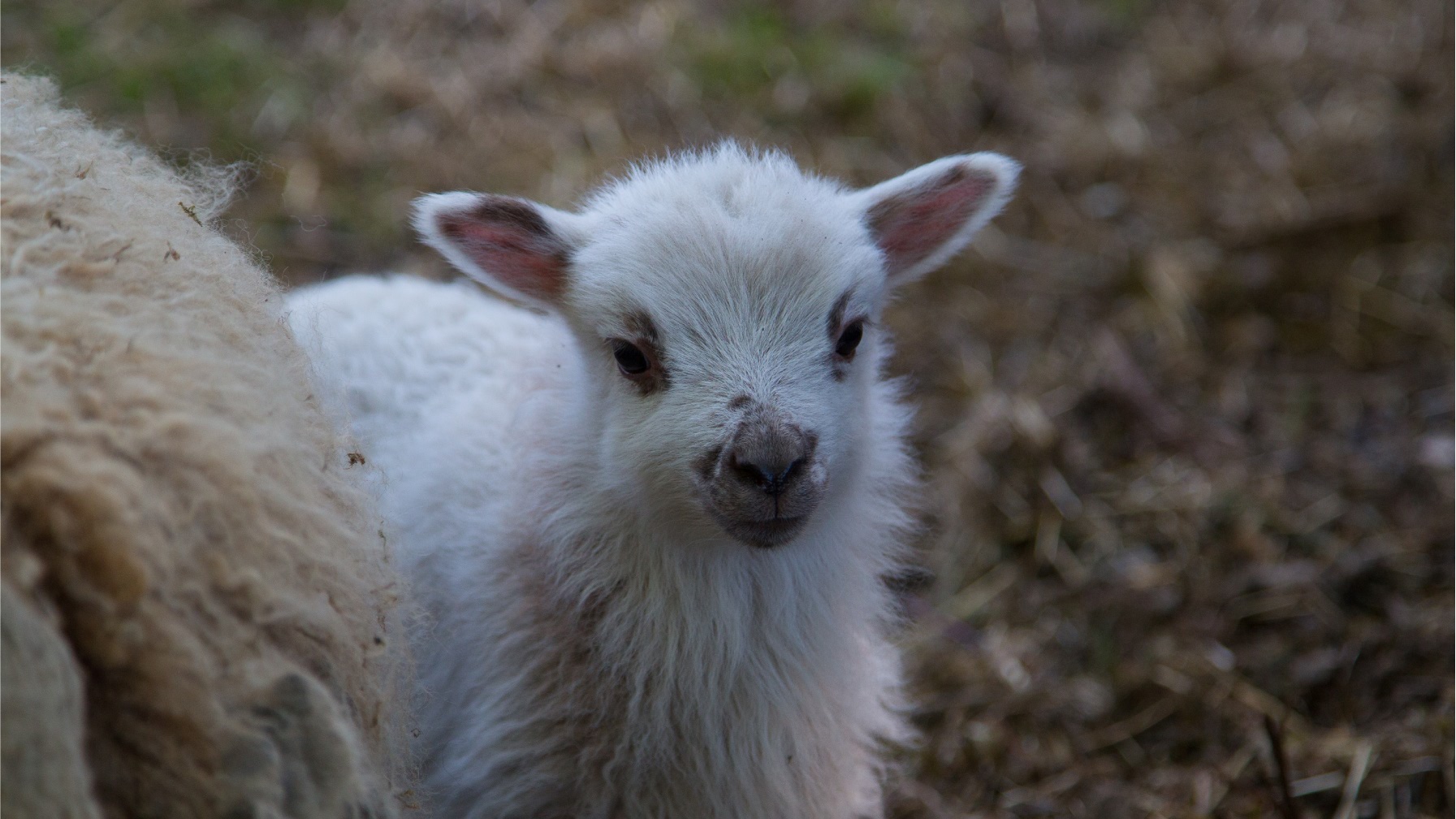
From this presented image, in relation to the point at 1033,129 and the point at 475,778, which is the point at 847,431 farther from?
the point at 1033,129

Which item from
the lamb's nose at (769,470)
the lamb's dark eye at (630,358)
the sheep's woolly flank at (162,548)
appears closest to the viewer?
the sheep's woolly flank at (162,548)

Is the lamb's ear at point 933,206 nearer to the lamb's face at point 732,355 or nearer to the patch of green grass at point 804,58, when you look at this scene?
the lamb's face at point 732,355

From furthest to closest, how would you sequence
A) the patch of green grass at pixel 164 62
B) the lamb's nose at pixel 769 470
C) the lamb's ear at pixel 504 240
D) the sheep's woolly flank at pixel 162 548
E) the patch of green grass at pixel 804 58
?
the patch of green grass at pixel 804 58 < the patch of green grass at pixel 164 62 < the lamb's ear at pixel 504 240 < the lamb's nose at pixel 769 470 < the sheep's woolly flank at pixel 162 548

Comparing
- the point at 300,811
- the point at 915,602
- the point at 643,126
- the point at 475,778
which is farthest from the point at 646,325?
the point at 643,126

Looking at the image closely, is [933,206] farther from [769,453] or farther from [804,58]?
[804,58]

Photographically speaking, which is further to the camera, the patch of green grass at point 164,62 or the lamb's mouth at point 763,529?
the patch of green grass at point 164,62

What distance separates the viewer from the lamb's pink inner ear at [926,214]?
312 centimetres

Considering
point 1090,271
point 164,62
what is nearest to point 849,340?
point 1090,271

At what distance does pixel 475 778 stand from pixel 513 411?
39.2 inches

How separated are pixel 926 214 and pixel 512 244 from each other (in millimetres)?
1086

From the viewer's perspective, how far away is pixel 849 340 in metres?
2.91

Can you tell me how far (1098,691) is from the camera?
404 cm

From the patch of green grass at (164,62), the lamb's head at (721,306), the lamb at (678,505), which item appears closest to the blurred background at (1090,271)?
the patch of green grass at (164,62)

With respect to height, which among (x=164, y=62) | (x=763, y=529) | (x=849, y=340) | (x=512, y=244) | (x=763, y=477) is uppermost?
(x=164, y=62)
